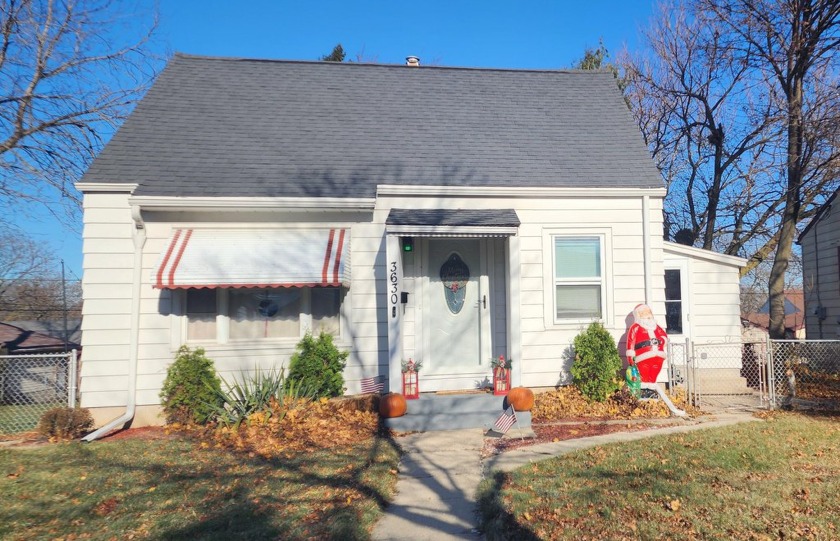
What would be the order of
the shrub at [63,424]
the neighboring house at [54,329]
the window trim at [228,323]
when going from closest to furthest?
the shrub at [63,424]
the window trim at [228,323]
the neighboring house at [54,329]

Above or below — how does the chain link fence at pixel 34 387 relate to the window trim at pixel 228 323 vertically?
below

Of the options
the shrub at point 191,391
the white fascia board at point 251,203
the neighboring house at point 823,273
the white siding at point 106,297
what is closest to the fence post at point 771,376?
the white fascia board at point 251,203

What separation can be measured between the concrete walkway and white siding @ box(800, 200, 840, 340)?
7670 mm

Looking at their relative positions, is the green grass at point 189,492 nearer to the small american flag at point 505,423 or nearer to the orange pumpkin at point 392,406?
the orange pumpkin at point 392,406

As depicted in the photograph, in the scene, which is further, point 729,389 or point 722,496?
point 729,389

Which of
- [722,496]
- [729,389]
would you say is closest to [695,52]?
[729,389]

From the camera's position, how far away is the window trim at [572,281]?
28.7ft

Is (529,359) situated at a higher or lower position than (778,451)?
higher

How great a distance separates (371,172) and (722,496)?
6607mm

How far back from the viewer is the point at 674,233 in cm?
2041

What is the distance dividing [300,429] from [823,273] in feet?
46.2

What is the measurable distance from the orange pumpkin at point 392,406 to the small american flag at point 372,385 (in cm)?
87

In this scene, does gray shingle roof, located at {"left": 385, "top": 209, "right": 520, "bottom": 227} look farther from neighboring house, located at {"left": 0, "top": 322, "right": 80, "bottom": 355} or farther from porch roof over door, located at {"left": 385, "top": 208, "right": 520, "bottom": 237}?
neighboring house, located at {"left": 0, "top": 322, "right": 80, "bottom": 355}

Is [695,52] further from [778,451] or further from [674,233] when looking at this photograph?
[778,451]
